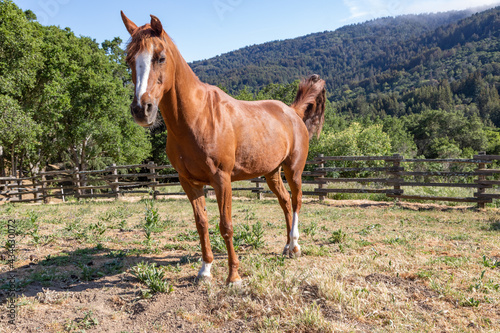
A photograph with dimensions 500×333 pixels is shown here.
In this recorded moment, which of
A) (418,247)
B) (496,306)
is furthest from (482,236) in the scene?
(496,306)

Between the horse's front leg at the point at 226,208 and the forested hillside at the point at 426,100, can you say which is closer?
the horse's front leg at the point at 226,208

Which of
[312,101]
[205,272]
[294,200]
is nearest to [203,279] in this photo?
[205,272]

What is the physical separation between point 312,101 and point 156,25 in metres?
3.23

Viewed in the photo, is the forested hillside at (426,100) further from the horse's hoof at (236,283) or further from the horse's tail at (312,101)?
the horse's hoof at (236,283)

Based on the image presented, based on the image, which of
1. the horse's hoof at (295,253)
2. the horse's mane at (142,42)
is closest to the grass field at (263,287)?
the horse's hoof at (295,253)

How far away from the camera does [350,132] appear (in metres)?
27.5

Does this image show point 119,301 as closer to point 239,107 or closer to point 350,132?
point 239,107

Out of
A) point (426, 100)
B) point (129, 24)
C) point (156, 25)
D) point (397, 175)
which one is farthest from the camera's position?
point (426, 100)

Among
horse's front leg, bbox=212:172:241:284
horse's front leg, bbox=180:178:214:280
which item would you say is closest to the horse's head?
horse's front leg, bbox=212:172:241:284

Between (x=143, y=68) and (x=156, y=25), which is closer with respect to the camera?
(x=143, y=68)

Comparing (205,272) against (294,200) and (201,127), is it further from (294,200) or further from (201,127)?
(294,200)

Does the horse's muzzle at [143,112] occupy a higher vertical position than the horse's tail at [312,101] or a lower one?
lower

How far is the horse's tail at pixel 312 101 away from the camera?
16.9 ft

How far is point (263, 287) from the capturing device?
2.79 m
